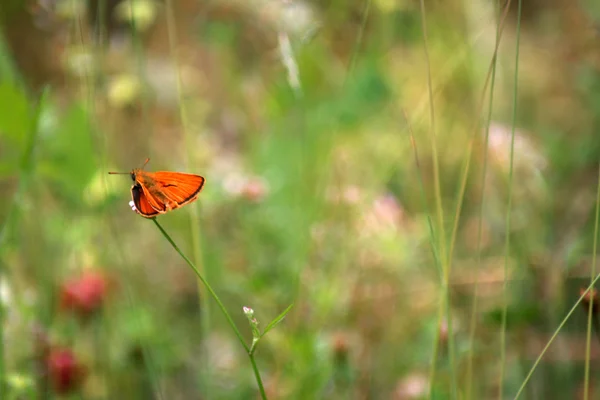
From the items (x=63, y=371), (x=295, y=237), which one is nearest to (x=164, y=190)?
(x=63, y=371)

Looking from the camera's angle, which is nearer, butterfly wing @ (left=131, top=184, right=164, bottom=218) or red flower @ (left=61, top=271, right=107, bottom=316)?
butterfly wing @ (left=131, top=184, right=164, bottom=218)

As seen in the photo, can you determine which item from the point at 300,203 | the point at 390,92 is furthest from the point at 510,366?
the point at 390,92

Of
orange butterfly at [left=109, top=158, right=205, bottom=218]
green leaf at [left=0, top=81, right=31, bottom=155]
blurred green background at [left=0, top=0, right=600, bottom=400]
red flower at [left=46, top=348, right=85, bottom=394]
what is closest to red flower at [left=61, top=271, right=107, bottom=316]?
blurred green background at [left=0, top=0, right=600, bottom=400]

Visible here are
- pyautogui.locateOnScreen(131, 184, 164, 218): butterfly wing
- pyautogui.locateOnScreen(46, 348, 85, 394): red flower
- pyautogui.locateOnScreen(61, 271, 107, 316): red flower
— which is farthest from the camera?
pyautogui.locateOnScreen(61, 271, 107, 316): red flower

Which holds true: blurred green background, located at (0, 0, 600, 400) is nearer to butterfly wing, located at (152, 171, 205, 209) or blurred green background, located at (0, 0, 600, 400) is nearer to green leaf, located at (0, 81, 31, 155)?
green leaf, located at (0, 81, 31, 155)

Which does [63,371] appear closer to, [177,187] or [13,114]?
[13,114]

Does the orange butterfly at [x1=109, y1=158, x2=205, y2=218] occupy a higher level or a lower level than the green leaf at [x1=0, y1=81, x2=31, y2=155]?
lower
